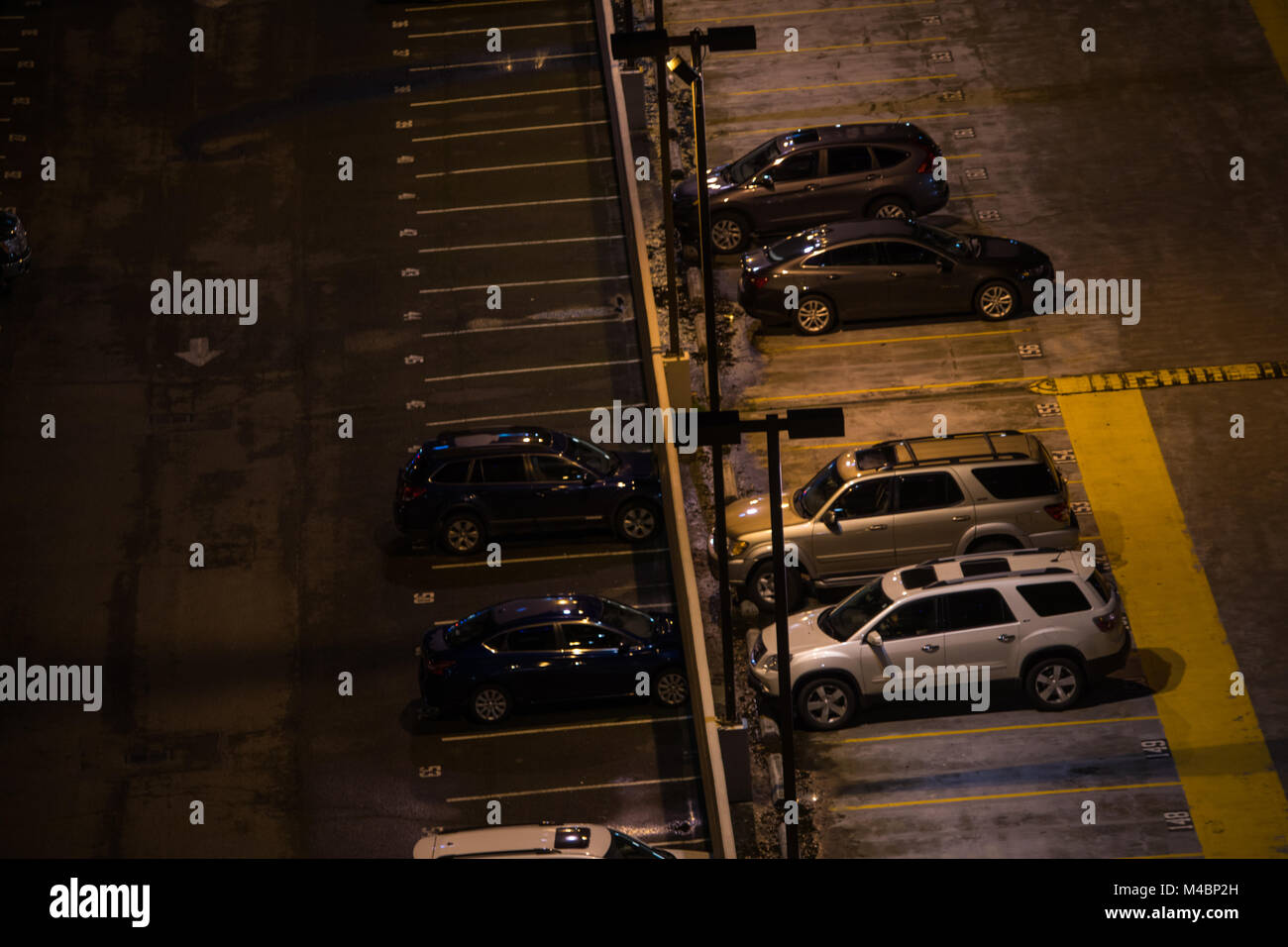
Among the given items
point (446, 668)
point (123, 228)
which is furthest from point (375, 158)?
point (446, 668)

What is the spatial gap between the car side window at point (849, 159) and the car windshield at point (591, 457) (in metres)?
7.94

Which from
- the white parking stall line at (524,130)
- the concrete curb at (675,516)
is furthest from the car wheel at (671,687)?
the white parking stall line at (524,130)

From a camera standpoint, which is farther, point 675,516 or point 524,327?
point 524,327

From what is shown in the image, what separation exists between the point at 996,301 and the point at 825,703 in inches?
347

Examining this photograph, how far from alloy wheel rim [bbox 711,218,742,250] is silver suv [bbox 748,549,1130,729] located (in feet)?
30.8

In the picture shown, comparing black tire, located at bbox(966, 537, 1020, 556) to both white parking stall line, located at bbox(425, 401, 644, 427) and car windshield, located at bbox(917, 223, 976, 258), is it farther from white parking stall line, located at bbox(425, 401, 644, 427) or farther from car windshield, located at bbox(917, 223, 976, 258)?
car windshield, located at bbox(917, 223, 976, 258)

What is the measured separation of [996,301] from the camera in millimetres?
27344

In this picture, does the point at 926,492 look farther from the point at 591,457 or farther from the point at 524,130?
the point at 524,130

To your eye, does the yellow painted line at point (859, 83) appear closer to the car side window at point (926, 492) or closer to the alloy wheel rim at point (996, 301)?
the alloy wheel rim at point (996, 301)

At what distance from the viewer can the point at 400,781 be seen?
20.6 meters

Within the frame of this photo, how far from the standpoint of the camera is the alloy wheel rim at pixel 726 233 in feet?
94.7

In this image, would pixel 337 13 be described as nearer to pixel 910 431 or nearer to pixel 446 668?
pixel 910 431

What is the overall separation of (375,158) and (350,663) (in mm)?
11497

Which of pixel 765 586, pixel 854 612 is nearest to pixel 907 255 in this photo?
pixel 765 586
